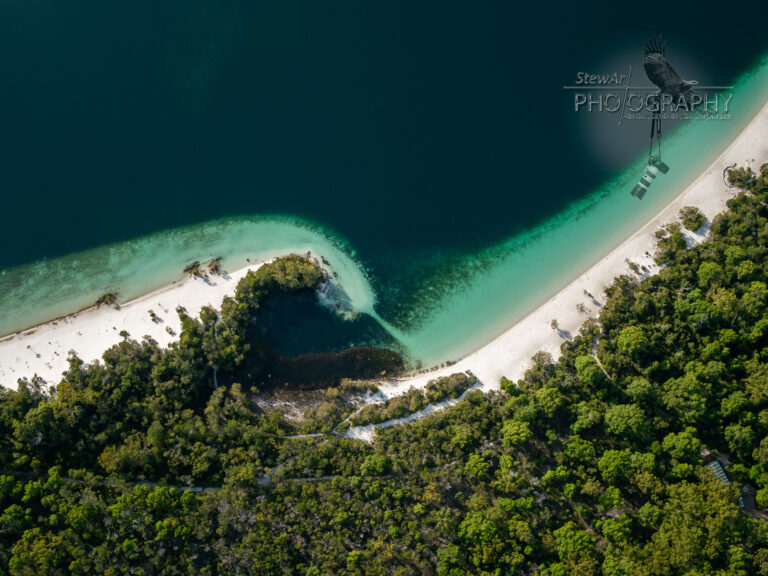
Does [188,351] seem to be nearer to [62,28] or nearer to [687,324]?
[62,28]

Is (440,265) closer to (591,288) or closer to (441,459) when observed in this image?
(591,288)

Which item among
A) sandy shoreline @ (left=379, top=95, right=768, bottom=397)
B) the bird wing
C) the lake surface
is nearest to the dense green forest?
sandy shoreline @ (left=379, top=95, right=768, bottom=397)

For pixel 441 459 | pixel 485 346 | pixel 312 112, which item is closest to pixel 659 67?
pixel 485 346

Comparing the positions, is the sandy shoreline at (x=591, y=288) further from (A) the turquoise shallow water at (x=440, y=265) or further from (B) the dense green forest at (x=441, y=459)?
(B) the dense green forest at (x=441, y=459)

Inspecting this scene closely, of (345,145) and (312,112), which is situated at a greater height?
(312,112)

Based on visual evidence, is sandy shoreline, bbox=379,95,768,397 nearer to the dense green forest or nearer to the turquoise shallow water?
the turquoise shallow water

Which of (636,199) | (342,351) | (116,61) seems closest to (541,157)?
(636,199)
